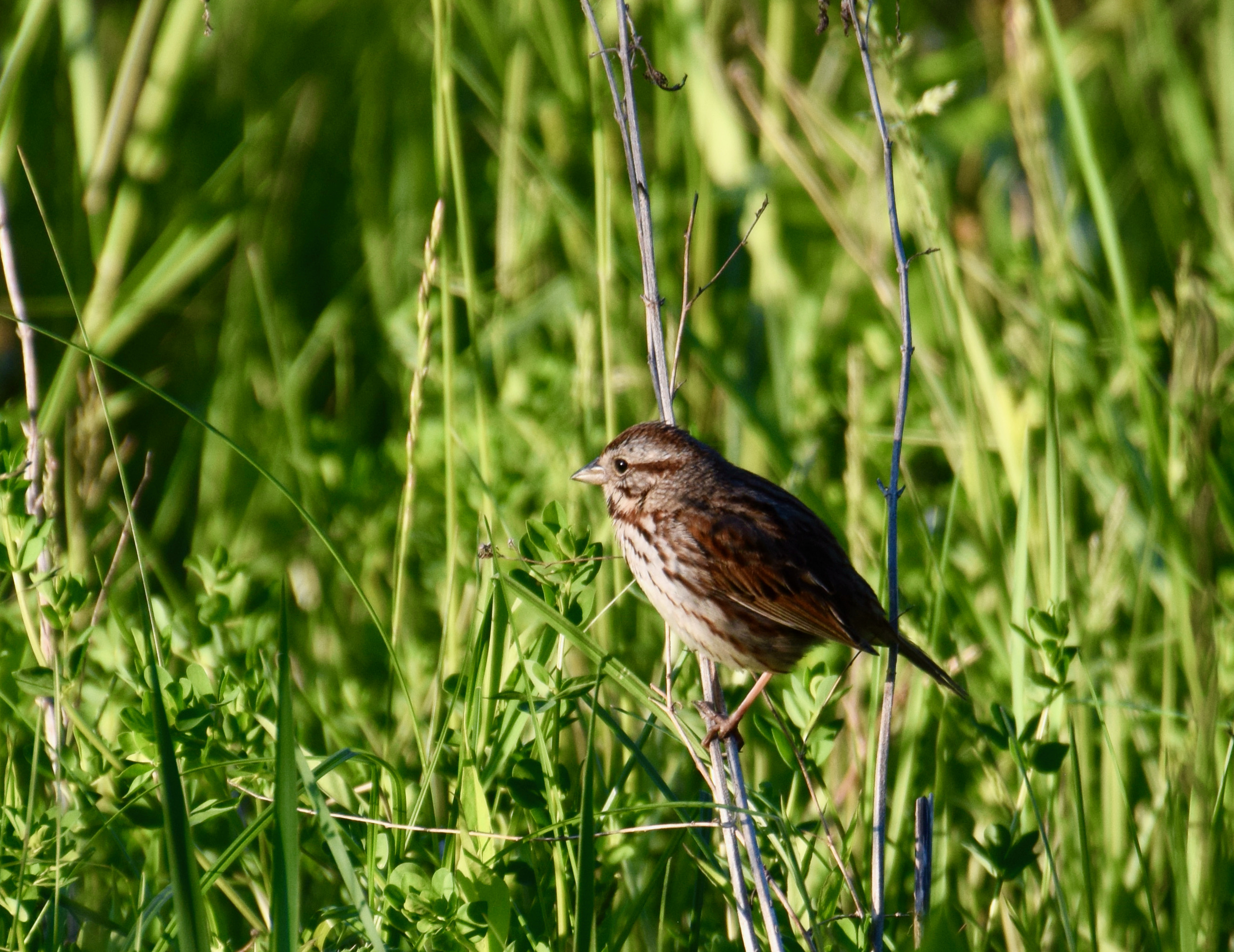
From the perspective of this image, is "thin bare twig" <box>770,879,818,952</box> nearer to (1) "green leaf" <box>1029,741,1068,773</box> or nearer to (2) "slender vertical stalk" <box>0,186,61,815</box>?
(1) "green leaf" <box>1029,741,1068,773</box>

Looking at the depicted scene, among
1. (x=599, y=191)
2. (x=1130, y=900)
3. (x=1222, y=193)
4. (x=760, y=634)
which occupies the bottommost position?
(x=1130, y=900)

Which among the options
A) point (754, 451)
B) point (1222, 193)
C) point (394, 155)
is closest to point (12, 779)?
point (754, 451)

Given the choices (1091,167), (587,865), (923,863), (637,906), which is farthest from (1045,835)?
(1091,167)

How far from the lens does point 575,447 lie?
3006 mm

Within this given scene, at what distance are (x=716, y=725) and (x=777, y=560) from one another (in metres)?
0.43

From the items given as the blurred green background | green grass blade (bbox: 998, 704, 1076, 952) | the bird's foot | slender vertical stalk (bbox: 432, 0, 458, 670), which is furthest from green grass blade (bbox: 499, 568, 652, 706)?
green grass blade (bbox: 998, 704, 1076, 952)

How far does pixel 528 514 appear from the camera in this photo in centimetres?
319

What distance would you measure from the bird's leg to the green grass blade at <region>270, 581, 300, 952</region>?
30.1 inches

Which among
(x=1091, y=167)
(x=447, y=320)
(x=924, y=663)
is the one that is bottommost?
(x=924, y=663)

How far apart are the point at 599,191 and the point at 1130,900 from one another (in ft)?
5.19

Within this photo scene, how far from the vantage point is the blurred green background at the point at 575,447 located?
192 centimetres

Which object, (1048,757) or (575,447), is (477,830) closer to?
(1048,757)

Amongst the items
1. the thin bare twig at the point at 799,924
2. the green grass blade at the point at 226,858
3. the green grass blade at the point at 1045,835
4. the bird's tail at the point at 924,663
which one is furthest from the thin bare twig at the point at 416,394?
the green grass blade at the point at 1045,835

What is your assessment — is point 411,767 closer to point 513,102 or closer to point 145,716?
point 145,716
